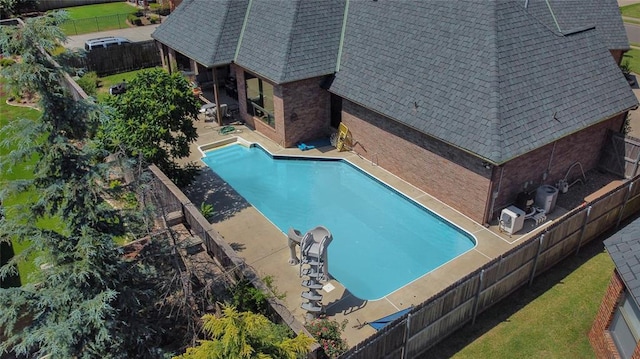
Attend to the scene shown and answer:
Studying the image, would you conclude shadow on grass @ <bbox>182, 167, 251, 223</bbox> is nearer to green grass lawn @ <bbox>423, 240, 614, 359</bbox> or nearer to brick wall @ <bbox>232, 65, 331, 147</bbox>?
brick wall @ <bbox>232, 65, 331, 147</bbox>

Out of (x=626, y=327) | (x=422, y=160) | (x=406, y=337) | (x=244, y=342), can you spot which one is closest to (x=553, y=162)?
(x=422, y=160)

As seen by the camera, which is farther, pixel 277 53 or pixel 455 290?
pixel 277 53

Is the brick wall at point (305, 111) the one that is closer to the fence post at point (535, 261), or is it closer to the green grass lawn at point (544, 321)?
the fence post at point (535, 261)

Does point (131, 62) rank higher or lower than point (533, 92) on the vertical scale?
lower

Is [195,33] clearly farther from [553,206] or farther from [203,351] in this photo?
[203,351]

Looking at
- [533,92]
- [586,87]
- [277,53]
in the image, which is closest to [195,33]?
[277,53]

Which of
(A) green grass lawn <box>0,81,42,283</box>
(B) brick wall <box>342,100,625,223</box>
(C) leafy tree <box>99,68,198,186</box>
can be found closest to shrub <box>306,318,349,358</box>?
(B) brick wall <box>342,100,625,223</box>

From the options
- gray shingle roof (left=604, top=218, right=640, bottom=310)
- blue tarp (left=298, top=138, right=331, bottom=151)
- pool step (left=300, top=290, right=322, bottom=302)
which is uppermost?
gray shingle roof (left=604, top=218, right=640, bottom=310)
